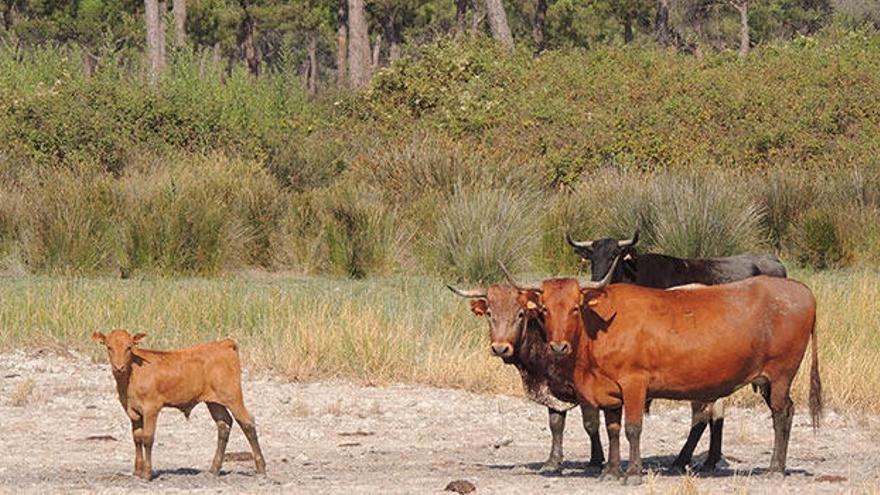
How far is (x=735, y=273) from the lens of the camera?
12594 mm

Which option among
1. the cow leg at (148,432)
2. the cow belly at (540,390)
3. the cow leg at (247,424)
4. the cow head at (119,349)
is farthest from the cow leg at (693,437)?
the cow head at (119,349)

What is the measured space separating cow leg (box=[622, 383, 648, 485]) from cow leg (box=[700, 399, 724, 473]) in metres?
1.10

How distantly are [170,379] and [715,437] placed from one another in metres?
3.41

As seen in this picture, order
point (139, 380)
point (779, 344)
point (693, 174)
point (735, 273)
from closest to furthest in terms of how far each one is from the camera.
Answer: point (139, 380) < point (779, 344) < point (735, 273) < point (693, 174)

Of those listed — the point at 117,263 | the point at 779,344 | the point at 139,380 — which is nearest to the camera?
the point at 139,380

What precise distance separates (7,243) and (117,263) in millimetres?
1739

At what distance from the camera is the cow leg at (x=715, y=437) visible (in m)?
10.6

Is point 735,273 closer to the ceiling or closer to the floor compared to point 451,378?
closer to the ceiling

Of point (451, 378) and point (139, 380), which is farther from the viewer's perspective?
point (451, 378)

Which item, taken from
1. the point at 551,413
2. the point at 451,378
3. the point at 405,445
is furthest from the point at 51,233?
the point at 551,413

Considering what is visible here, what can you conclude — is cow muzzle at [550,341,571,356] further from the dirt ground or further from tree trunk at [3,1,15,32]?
tree trunk at [3,1,15,32]

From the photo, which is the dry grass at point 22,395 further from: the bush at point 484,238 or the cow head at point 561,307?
the bush at point 484,238

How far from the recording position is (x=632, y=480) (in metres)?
9.59

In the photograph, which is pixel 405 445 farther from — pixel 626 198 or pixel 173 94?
pixel 173 94
